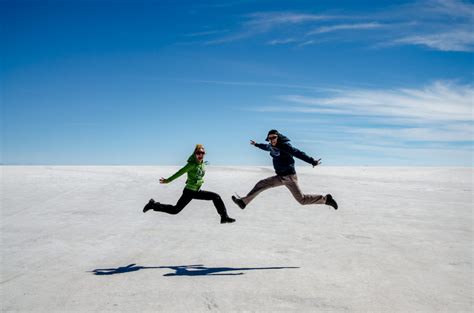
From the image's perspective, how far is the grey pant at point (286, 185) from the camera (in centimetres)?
846

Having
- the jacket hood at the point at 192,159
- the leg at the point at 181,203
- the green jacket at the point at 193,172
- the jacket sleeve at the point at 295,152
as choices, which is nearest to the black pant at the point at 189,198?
the leg at the point at 181,203

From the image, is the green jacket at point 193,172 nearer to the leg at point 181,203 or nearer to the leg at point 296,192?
the leg at point 181,203

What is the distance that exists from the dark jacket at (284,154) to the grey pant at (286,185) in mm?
126

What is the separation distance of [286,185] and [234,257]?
1875 millimetres

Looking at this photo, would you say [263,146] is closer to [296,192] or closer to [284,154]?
[284,154]

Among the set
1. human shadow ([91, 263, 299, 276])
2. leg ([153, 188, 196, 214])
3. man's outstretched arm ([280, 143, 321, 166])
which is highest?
man's outstretched arm ([280, 143, 321, 166])

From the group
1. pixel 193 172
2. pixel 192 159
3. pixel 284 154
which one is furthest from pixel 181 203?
pixel 284 154

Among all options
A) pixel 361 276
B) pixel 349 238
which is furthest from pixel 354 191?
pixel 361 276

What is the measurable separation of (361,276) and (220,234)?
154 inches

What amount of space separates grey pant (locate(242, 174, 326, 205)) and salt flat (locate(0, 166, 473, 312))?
38.1 inches

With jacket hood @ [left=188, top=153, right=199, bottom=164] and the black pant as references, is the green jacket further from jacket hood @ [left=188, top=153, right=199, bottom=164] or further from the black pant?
the black pant

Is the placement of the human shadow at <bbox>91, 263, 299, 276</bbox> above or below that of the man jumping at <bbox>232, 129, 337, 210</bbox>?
below

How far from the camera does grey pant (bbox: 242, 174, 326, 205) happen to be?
846 cm

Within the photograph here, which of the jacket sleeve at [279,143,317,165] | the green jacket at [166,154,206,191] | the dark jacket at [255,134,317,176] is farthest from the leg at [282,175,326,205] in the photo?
the green jacket at [166,154,206,191]
